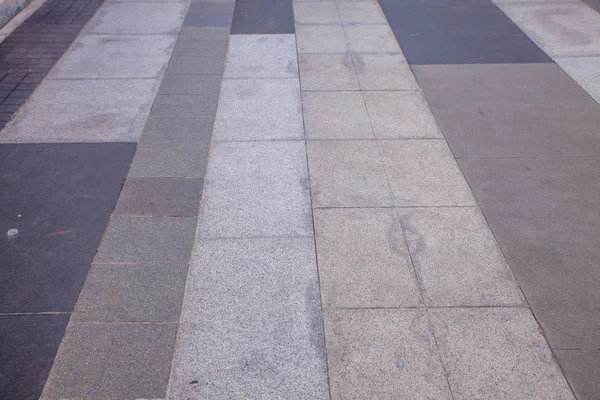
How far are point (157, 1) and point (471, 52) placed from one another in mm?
7024

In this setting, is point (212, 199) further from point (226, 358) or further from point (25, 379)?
point (25, 379)

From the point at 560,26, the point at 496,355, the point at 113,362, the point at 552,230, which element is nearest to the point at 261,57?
the point at 552,230

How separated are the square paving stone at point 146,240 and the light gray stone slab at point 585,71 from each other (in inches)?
260

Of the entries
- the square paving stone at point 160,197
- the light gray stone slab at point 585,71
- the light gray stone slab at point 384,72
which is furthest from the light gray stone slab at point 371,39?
the square paving stone at point 160,197

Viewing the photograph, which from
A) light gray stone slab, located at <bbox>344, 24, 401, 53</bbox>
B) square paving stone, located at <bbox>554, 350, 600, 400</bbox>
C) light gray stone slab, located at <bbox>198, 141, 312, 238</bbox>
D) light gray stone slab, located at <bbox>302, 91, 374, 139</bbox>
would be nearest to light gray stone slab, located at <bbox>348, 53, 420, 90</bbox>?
light gray stone slab, located at <bbox>344, 24, 401, 53</bbox>

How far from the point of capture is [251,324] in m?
4.67

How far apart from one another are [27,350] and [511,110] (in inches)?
271

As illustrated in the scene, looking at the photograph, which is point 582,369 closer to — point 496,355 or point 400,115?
point 496,355

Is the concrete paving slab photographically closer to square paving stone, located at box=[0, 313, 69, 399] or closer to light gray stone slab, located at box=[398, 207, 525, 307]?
light gray stone slab, located at box=[398, 207, 525, 307]

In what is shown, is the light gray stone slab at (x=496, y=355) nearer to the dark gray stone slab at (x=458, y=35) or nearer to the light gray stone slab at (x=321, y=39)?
the dark gray stone slab at (x=458, y=35)

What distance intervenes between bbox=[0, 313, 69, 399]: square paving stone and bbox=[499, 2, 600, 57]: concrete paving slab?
9.13 m

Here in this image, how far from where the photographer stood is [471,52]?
957 cm

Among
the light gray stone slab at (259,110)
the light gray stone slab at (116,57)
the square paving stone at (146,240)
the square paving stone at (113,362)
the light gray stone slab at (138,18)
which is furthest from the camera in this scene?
the light gray stone slab at (138,18)

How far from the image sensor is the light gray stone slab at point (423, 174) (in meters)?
6.12
